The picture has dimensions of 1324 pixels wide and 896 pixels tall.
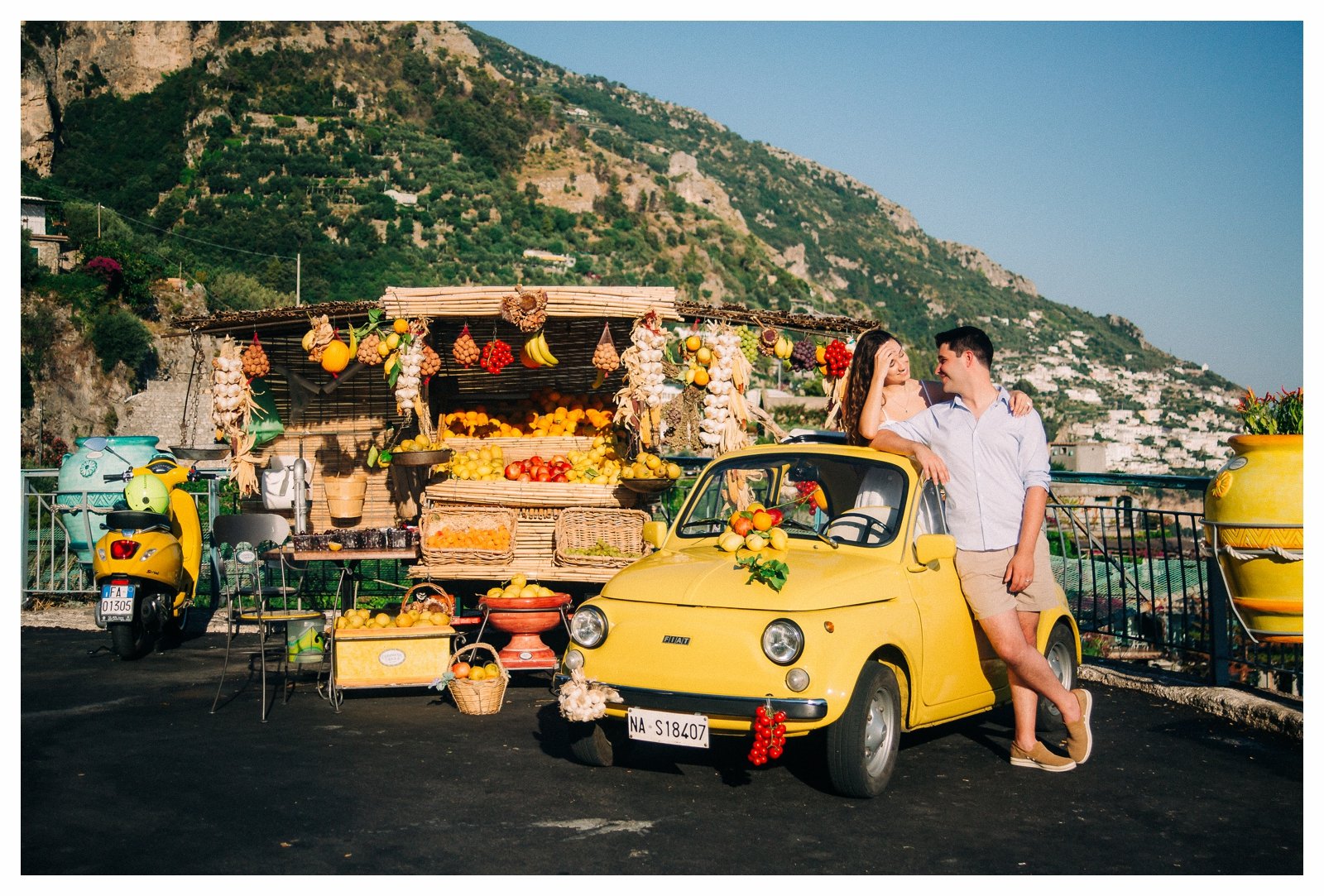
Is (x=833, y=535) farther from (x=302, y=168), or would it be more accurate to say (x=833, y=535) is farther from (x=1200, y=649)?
(x=302, y=168)

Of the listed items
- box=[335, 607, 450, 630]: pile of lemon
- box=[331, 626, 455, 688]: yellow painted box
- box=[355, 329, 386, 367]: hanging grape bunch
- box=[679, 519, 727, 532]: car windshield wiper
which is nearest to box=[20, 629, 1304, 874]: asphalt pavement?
box=[331, 626, 455, 688]: yellow painted box

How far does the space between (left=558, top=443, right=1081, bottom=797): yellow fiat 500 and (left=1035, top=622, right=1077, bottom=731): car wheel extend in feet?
0.14

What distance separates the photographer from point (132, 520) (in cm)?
1047

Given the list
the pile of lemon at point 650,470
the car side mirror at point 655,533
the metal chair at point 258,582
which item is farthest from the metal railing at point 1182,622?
the metal chair at point 258,582

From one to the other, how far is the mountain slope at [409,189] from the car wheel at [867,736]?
7247 centimetres

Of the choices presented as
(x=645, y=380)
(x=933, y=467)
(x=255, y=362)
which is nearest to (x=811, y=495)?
(x=933, y=467)

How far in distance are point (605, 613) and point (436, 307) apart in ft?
15.2

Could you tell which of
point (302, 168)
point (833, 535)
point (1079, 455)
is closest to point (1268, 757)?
point (833, 535)

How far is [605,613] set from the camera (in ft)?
20.3

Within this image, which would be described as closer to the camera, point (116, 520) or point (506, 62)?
point (116, 520)

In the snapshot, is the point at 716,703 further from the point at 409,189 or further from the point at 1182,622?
the point at 409,189

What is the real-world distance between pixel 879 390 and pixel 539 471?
4.59 metres

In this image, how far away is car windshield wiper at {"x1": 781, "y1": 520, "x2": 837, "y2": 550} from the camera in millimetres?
6688

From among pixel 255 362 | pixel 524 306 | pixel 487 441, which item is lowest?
pixel 487 441
